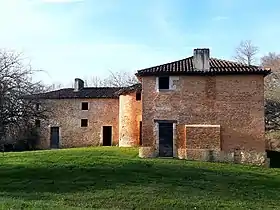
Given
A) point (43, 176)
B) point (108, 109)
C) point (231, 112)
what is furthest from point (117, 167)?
point (108, 109)

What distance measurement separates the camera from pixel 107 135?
47.8 m

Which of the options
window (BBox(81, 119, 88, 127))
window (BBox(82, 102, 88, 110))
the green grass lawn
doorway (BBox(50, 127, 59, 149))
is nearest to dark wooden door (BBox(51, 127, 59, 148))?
doorway (BBox(50, 127, 59, 149))

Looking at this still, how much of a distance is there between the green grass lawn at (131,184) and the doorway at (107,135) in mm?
17768

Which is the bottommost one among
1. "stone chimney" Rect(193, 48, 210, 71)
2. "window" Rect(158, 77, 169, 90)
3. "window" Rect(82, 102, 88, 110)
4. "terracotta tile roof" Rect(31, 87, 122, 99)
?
"window" Rect(82, 102, 88, 110)

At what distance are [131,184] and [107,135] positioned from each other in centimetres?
2794

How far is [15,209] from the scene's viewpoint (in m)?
12.6

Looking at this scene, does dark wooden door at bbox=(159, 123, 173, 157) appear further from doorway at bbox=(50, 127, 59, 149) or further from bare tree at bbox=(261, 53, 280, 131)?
doorway at bbox=(50, 127, 59, 149)

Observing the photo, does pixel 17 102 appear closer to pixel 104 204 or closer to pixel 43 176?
pixel 43 176

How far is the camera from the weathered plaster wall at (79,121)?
47.7 meters

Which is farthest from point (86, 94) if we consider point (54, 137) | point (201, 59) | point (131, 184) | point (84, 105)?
point (131, 184)

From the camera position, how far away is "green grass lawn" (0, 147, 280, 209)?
15953 mm

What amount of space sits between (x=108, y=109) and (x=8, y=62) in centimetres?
2496

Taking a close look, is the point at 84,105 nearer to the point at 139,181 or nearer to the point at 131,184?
the point at 139,181

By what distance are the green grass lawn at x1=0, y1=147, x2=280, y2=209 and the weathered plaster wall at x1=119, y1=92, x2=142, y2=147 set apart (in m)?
10.4
